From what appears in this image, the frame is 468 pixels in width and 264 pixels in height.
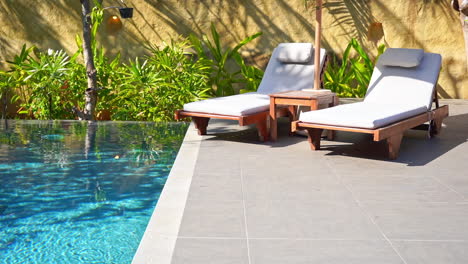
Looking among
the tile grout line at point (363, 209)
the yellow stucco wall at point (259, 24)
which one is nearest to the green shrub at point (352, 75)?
the yellow stucco wall at point (259, 24)

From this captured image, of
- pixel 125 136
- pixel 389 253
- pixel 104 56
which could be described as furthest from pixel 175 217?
pixel 104 56

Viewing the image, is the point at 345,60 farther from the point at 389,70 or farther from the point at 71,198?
the point at 71,198

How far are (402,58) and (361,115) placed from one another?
1842 mm

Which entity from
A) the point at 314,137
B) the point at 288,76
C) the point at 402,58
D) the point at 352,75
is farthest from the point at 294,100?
the point at 352,75

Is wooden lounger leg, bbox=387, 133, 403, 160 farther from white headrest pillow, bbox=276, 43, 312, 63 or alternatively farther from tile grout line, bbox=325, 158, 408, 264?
white headrest pillow, bbox=276, 43, 312, 63

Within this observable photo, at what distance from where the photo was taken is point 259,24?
36.4 feet

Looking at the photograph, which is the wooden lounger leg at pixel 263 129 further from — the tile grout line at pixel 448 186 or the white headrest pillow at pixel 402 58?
the tile grout line at pixel 448 186

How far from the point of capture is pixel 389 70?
7.70 m

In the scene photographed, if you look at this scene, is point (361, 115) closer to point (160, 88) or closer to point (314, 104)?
point (314, 104)

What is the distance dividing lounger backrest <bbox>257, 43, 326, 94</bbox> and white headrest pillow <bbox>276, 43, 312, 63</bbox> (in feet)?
0.07

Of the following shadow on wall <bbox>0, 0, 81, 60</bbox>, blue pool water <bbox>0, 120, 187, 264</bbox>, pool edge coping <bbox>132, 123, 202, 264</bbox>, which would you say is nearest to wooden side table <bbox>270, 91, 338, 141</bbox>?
blue pool water <bbox>0, 120, 187, 264</bbox>

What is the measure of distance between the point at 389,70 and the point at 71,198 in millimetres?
4359

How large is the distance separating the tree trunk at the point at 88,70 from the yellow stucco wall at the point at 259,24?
1496 millimetres

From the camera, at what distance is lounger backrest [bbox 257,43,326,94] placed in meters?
7.97
